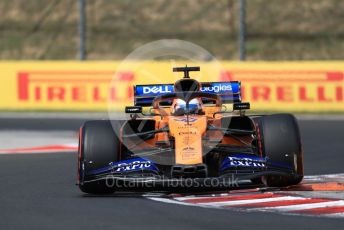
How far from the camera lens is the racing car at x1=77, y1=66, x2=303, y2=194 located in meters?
11.7

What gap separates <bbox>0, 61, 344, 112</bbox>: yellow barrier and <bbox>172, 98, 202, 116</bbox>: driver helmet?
12.7 meters

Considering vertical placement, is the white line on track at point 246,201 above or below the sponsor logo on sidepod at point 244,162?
below

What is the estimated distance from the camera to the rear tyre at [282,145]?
12016 millimetres

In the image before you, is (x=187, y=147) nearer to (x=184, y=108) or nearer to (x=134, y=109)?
(x=184, y=108)

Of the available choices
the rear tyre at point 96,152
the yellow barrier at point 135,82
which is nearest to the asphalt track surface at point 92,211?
the rear tyre at point 96,152

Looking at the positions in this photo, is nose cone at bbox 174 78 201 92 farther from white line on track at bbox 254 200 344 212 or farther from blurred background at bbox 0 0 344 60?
blurred background at bbox 0 0 344 60

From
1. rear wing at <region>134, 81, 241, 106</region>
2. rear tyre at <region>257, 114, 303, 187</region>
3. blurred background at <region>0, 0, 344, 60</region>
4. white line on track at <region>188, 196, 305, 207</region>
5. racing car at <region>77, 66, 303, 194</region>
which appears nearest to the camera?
white line on track at <region>188, 196, 305, 207</region>

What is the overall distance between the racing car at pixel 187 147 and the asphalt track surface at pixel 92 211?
13.6 inches

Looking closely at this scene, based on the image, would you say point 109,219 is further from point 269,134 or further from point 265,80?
point 265,80

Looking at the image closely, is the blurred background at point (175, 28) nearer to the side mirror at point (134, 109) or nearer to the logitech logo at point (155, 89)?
the logitech logo at point (155, 89)

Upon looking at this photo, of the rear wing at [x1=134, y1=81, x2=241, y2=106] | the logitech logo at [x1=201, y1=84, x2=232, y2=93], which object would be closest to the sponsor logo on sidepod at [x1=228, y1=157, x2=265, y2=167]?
the rear wing at [x1=134, y1=81, x2=241, y2=106]

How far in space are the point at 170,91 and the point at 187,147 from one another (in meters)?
1.75

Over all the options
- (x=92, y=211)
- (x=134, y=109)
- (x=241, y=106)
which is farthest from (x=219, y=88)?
(x=92, y=211)

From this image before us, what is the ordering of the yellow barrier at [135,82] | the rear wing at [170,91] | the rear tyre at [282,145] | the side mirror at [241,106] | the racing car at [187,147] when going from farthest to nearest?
the yellow barrier at [135,82] < the rear wing at [170,91] < the side mirror at [241,106] < the rear tyre at [282,145] < the racing car at [187,147]
